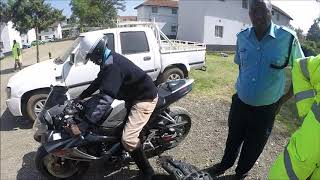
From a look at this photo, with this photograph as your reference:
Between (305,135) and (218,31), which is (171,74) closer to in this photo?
(305,135)

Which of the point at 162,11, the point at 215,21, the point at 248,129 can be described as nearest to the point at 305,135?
the point at 248,129

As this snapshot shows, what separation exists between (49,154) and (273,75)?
269 cm

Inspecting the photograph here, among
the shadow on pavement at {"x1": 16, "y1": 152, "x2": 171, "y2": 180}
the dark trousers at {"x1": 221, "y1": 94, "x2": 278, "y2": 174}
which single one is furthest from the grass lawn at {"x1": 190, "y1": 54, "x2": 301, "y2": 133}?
the shadow on pavement at {"x1": 16, "y1": 152, "x2": 171, "y2": 180}

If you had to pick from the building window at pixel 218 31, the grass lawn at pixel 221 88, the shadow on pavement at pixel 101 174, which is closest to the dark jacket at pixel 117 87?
the shadow on pavement at pixel 101 174

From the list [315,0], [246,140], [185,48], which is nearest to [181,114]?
[246,140]

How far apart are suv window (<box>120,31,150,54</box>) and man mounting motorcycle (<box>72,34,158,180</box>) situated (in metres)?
3.97

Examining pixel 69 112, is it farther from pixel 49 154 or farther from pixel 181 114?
pixel 181 114

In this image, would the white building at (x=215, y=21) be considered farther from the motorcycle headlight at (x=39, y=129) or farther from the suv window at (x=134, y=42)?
the motorcycle headlight at (x=39, y=129)

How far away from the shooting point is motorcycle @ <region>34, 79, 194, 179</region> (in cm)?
399

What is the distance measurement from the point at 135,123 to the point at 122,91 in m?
0.41

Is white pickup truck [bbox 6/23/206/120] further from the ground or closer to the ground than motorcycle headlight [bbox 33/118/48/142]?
further from the ground

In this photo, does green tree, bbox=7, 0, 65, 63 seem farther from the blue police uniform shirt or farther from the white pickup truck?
the blue police uniform shirt

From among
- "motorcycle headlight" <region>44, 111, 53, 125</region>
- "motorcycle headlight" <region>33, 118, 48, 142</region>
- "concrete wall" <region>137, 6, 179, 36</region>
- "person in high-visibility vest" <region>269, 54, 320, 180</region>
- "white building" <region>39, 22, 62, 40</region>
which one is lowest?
"motorcycle headlight" <region>33, 118, 48, 142</region>

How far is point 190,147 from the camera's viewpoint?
5.60 meters
